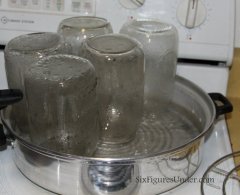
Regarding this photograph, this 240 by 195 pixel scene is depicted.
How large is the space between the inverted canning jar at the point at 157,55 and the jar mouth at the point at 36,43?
0.12 metres

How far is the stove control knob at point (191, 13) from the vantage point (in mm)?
695

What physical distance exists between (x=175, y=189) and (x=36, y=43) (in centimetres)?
30

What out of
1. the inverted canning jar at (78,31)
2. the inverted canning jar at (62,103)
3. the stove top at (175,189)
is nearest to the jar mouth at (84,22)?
the inverted canning jar at (78,31)

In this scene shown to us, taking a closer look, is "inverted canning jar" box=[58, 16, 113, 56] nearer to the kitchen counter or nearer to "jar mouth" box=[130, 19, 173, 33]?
"jar mouth" box=[130, 19, 173, 33]

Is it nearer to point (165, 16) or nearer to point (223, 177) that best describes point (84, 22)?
point (165, 16)

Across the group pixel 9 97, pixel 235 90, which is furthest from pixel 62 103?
pixel 235 90

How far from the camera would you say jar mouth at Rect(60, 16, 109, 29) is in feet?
2.16

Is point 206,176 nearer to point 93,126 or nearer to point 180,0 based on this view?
point 93,126

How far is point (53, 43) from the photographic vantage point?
61 cm

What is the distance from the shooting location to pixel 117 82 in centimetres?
61

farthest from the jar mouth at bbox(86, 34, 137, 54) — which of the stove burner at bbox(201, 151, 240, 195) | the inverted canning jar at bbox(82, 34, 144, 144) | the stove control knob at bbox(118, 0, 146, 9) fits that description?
the stove burner at bbox(201, 151, 240, 195)

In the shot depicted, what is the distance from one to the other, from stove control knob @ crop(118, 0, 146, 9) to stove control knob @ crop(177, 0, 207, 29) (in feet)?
0.22

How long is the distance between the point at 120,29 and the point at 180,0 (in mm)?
115

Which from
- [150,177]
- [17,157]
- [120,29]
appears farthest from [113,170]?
[120,29]
